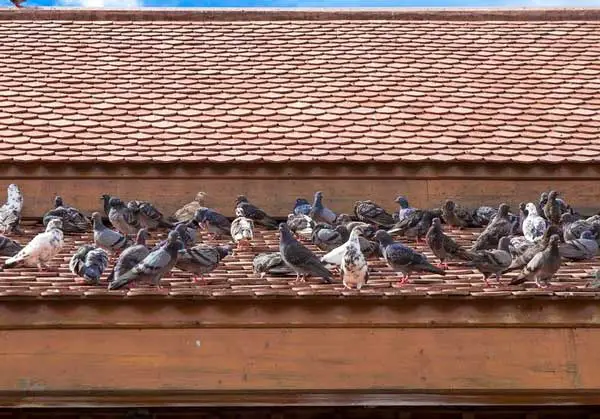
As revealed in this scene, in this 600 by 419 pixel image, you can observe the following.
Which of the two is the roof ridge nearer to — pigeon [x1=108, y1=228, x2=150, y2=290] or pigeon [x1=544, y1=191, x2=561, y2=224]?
pigeon [x1=544, y1=191, x2=561, y2=224]

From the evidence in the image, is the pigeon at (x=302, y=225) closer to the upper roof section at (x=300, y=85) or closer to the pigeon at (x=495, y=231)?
the upper roof section at (x=300, y=85)

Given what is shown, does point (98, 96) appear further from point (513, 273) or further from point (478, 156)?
point (513, 273)

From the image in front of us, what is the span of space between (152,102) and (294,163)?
2.54 m

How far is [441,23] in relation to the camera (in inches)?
745

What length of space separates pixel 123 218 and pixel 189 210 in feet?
2.84

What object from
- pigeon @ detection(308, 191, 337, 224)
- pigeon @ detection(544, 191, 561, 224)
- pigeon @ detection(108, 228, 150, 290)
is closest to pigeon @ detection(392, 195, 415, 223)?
pigeon @ detection(308, 191, 337, 224)

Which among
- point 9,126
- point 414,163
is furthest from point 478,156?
point 9,126

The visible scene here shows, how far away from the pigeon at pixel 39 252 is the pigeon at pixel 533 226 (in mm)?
4499

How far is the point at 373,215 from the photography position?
13.3m

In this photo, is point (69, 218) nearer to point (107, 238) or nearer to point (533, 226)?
point (107, 238)

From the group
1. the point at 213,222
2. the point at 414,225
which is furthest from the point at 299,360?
the point at 213,222

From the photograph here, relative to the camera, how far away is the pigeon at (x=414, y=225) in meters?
12.6

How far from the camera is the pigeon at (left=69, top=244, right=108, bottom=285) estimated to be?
1045cm

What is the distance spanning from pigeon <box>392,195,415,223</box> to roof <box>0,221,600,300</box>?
1002 millimetres
